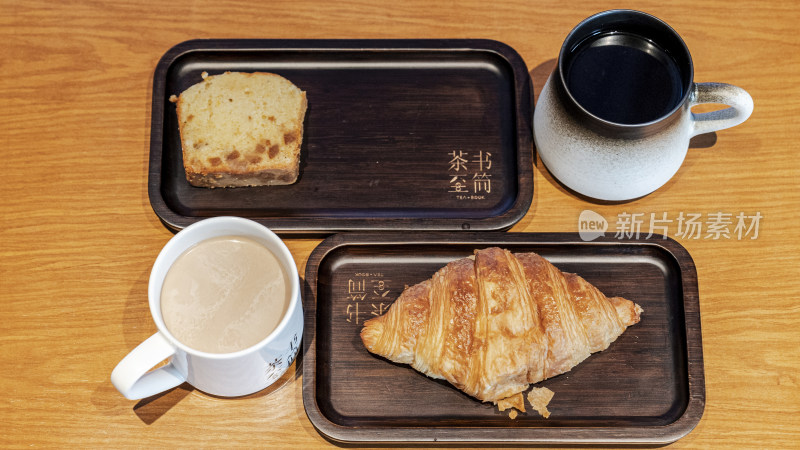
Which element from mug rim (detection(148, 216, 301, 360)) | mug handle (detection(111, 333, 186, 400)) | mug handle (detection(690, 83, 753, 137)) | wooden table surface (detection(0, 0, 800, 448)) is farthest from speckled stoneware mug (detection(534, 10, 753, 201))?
mug handle (detection(111, 333, 186, 400))

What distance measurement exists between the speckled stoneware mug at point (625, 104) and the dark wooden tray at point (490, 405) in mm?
146

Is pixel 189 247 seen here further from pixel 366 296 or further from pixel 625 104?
pixel 625 104

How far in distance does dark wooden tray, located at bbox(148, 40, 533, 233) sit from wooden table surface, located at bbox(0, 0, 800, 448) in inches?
2.2

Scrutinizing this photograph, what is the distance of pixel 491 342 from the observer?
1.15 metres

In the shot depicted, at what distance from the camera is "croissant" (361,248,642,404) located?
1.16 m

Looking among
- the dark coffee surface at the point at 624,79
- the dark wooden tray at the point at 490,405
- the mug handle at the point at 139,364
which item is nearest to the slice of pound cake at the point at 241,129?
the dark wooden tray at the point at 490,405

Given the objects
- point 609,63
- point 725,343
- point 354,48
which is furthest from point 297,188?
point 725,343

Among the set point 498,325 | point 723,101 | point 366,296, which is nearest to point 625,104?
point 723,101

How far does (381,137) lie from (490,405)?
552mm

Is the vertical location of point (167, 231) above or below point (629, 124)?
below

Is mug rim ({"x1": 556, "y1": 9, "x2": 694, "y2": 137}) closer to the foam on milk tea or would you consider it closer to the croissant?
the croissant

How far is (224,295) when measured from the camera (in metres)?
1.09

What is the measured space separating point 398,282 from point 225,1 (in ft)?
2.39

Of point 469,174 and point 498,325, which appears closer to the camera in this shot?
point 498,325
